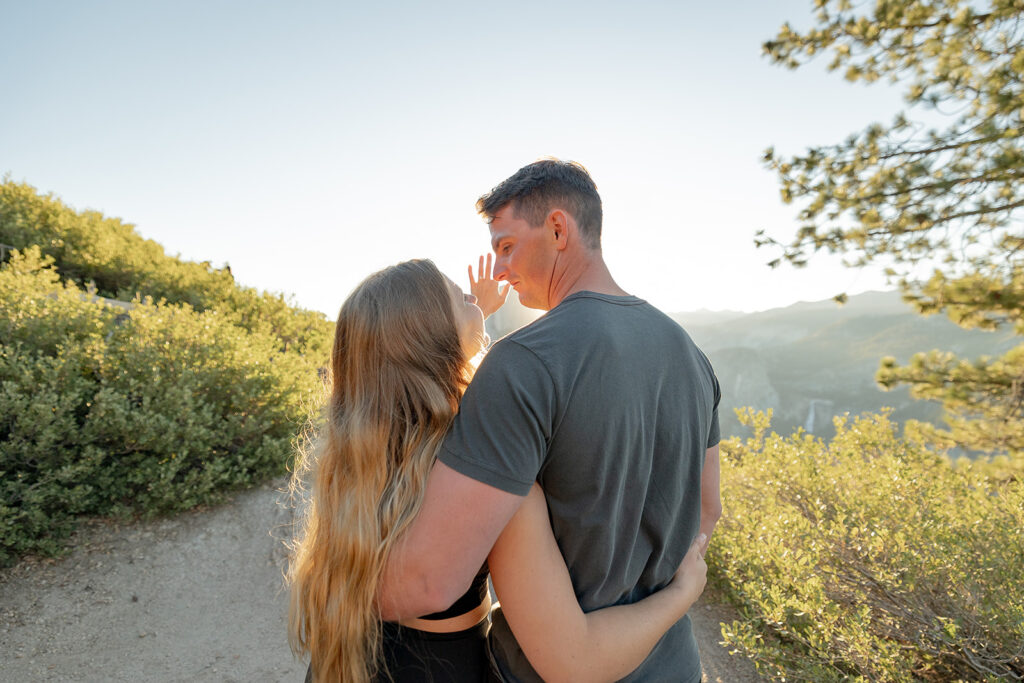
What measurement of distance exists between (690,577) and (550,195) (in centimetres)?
102

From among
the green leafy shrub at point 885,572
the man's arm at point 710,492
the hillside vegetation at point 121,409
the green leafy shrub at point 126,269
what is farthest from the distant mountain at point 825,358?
the man's arm at point 710,492

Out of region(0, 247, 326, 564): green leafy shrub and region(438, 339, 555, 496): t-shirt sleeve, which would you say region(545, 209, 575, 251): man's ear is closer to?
region(438, 339, 555, 496): t-shirt sleeve

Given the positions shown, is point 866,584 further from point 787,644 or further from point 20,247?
point 20,247

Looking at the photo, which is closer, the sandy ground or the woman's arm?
the woman's arm

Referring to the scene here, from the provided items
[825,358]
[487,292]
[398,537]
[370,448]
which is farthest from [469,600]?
[825,358]

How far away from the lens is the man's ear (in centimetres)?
146

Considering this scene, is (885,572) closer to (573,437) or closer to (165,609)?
(573,437)

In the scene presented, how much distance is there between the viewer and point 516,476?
Answer: 106cm

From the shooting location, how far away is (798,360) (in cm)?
5391

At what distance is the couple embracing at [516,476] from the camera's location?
1.11 meters

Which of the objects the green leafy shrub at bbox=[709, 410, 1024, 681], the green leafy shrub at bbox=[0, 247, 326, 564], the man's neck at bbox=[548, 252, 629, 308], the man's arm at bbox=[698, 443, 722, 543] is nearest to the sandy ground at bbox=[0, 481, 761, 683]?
the green leafy shrub at bbox=[0, 247, 326, 564]

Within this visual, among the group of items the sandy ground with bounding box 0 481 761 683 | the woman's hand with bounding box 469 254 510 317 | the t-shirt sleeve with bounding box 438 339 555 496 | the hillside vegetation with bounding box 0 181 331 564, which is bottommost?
the sandy ground with bounding box 0 481 761 683

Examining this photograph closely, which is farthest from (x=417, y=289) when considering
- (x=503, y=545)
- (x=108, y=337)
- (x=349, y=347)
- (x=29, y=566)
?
(x=108, y=337)

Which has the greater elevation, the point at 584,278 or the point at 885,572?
the point at 584,278
